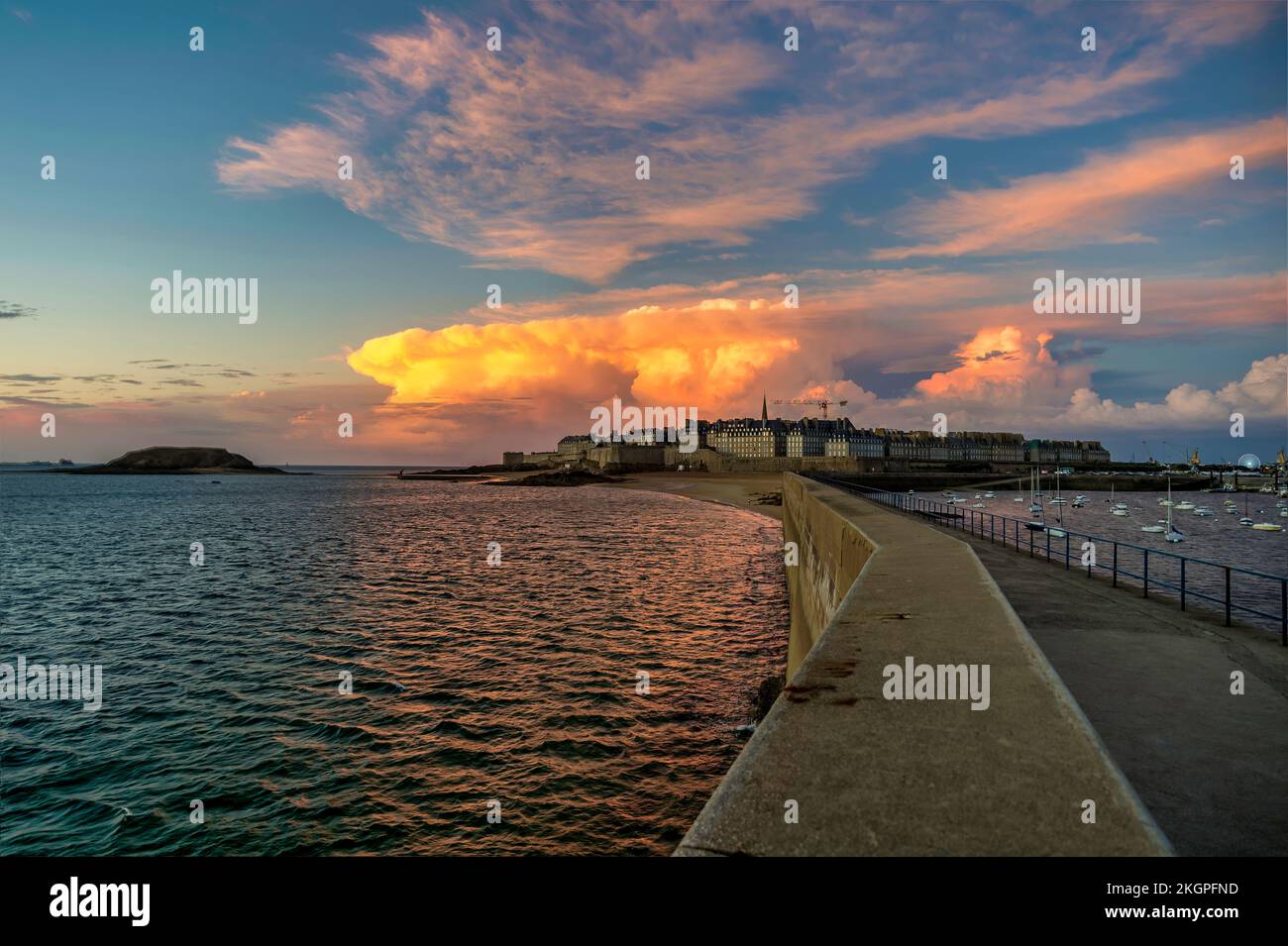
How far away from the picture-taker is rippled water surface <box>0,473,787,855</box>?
416 inches

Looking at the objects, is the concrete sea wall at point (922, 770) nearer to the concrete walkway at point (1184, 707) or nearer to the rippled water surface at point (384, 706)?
the concrete walkway at point (1184, 707)

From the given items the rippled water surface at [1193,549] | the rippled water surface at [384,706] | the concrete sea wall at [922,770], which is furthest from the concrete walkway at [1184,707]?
the rippled water surface at [384,706]

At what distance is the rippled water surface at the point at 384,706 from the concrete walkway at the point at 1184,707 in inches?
236

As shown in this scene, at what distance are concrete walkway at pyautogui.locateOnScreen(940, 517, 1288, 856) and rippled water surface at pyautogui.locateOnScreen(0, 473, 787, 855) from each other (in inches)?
236

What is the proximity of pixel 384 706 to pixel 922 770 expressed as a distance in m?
13.5

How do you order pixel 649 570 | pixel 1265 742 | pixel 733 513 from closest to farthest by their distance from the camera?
pixel 1265 742
pixel 649 570
pixel 733 513

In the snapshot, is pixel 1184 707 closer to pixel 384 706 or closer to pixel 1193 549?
pixel 384 706

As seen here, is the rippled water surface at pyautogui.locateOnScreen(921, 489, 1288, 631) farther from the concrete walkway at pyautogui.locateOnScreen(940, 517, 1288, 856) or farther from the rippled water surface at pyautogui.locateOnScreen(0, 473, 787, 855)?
the rippled water surface at pyautogui.locateOnScreen(0, 473, 787, 855)

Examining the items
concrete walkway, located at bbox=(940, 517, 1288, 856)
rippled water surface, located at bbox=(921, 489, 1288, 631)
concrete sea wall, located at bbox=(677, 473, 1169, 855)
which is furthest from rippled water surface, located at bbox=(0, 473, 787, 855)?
rippled water surface, located at bbox=(921, 489, 1288, 631)

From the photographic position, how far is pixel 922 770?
4270mm
